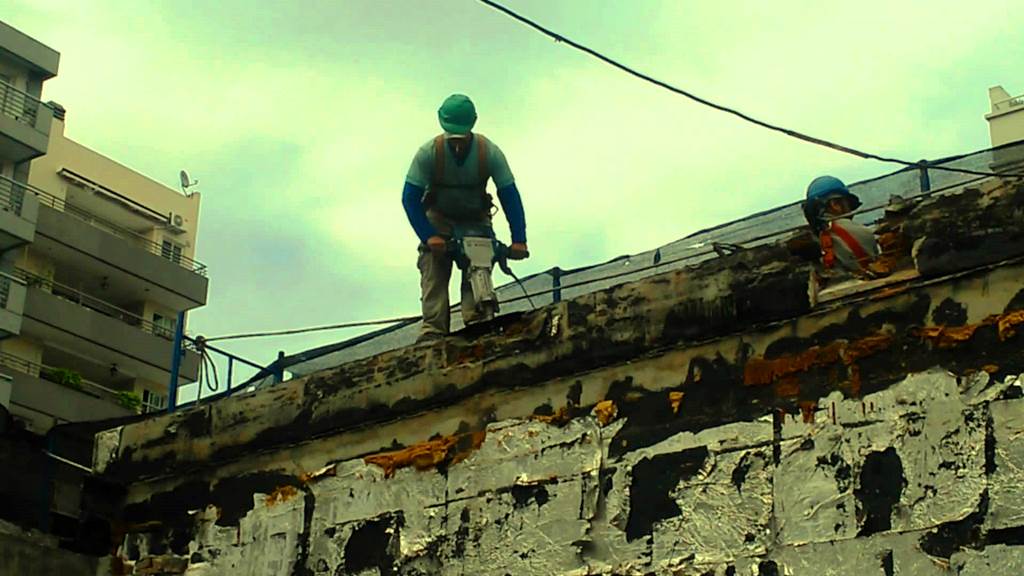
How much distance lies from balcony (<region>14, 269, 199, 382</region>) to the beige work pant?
33370mm

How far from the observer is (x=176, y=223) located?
4947 centimetres

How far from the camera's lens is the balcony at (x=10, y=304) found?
4047cm

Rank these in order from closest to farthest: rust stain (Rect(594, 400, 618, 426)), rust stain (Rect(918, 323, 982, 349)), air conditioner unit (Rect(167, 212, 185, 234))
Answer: rust stain (Rect(918, 323, 982, 349)), rust stain (Rect(594, 400, 618, 426)), air conditioner unit (Rect(167, 212, 185, 234))

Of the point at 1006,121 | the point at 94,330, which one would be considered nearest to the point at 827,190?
the point at 1006,121

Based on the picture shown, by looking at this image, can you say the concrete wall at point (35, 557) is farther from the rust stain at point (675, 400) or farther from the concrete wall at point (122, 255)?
the concrete wall at point (122, 255)

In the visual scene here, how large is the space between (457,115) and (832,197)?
2702 mm

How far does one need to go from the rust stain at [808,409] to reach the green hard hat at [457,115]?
11.3 ft

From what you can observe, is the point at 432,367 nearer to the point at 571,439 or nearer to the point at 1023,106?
the point at 571,439

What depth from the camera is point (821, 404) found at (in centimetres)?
837

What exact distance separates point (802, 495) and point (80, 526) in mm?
5311

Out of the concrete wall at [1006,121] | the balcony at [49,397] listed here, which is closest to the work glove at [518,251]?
the concrete wall at [1006,121]

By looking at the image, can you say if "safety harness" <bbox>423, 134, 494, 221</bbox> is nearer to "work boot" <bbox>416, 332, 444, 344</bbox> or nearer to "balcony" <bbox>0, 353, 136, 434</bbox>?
"work boot" <bbox>416, 332, 444, 344</bbox>

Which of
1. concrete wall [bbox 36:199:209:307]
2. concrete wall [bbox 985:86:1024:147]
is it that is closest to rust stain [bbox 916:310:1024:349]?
concrete wall [bbox 985:86:1024:147]

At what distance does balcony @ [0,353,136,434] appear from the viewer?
40.8 m
